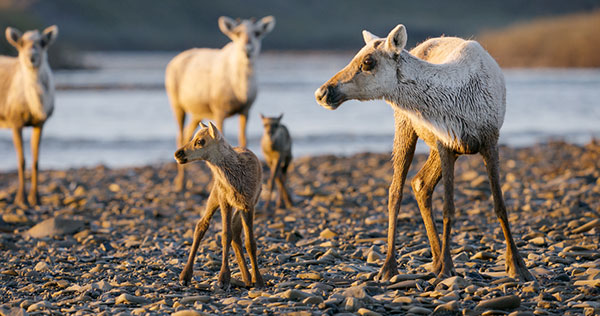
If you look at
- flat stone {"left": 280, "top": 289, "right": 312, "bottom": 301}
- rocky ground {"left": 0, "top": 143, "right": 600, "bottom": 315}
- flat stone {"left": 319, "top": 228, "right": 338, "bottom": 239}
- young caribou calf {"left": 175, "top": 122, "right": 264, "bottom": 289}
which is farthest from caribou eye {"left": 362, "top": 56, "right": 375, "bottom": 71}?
flat stone {"left": 319, "top": 228, "right": 338, "bottom": 239}

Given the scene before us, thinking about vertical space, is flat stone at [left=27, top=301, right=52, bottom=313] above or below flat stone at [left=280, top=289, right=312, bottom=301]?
below

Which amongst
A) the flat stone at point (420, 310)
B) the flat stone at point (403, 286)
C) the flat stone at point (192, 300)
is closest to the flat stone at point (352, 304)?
the flat stone at point (420, 310)

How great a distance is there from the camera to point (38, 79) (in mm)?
12781

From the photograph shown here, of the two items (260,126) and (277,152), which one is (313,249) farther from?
(260,126)

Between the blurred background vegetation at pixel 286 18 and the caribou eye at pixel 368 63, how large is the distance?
72.9 m

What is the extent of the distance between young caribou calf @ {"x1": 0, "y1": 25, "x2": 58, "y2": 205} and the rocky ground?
Result: 646 millimetres

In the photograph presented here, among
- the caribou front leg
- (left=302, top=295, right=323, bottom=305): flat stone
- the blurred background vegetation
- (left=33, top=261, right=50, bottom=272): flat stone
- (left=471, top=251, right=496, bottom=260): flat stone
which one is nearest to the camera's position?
(left=302, top=295, right=323, bottom=305): flat stone

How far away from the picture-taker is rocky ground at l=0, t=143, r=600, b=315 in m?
6.40

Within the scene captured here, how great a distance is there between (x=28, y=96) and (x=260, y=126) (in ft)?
37.1

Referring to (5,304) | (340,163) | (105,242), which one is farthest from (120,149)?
(5,304)

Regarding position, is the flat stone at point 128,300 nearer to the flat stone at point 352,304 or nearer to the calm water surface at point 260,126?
the flat stone at point 352,304

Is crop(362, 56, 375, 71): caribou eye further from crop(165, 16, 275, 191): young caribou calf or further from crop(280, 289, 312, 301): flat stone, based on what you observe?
Result: crop(165, 16, 275, 191): young caribou calf

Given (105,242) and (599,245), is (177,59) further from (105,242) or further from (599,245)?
(599,245)

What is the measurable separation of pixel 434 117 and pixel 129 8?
125m
